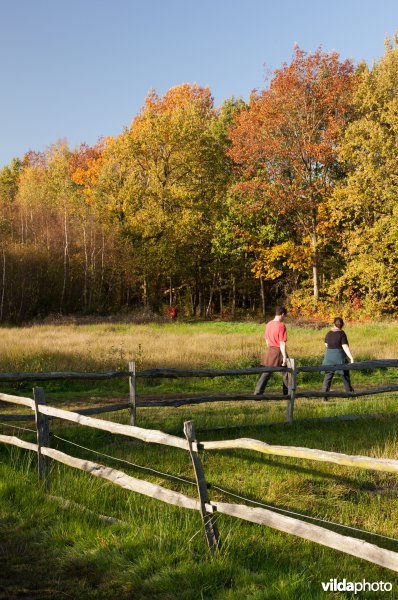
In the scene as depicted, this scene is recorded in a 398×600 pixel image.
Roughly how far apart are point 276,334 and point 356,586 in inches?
328

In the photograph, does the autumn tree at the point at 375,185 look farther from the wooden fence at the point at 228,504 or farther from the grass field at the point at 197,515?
the wooden fence at the point at 228,504

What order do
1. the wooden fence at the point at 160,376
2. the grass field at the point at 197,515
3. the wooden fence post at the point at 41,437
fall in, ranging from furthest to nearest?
the wooden fence at the point at 160,376, the wooden fence post at the point at 41,437, the grass field at the point at 197,515

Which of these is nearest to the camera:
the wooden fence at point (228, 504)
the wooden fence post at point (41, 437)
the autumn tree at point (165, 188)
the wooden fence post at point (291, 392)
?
the wooden fence at point (228, 504)

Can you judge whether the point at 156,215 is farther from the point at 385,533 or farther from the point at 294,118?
the point at 385,533

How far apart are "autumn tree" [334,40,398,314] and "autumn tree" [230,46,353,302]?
1.73 metres

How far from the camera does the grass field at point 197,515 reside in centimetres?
459

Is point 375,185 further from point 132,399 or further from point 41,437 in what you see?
point 41,437

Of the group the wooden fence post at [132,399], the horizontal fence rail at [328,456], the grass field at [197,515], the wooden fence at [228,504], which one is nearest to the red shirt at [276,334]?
the grass field at [197,515]

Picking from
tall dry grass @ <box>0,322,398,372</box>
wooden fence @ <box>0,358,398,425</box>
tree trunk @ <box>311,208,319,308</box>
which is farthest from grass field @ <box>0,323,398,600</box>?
tree trunk @ <box>311,208,319,308</box>

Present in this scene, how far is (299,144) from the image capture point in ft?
127

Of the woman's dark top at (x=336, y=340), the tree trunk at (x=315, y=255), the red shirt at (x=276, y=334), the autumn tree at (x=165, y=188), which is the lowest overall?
the woman's dark top at (x=336, y=340)

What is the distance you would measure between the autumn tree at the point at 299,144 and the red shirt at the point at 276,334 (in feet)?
89.4

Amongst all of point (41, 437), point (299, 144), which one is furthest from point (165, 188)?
point (41, 437)

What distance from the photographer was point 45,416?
23.7 ft
